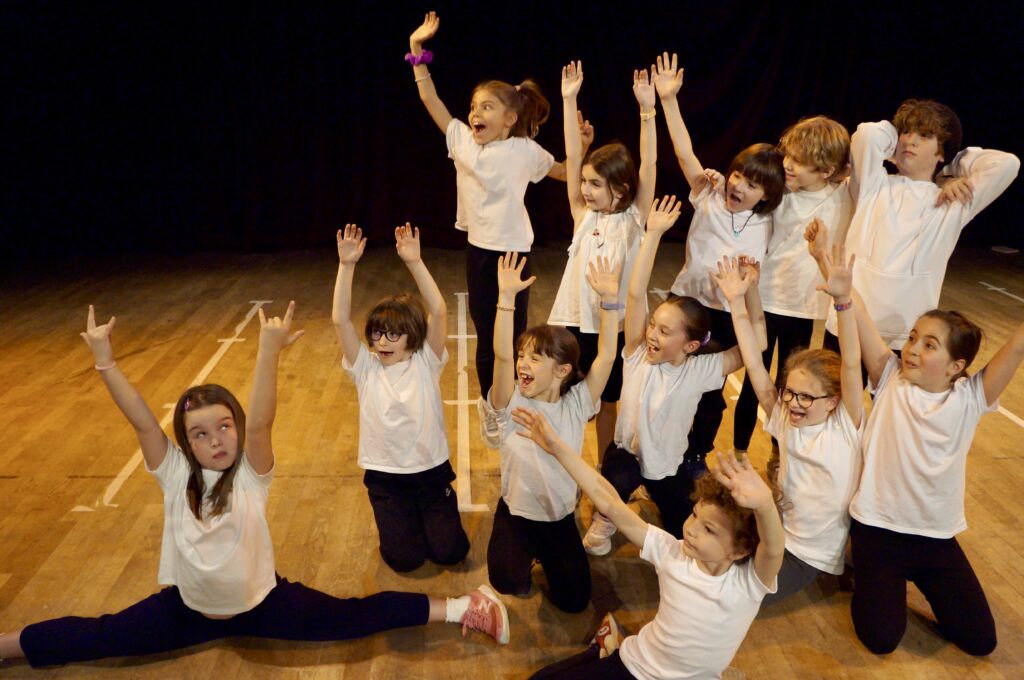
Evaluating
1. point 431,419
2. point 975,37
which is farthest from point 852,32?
point 431,419

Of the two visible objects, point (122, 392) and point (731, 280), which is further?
point (731, 280)

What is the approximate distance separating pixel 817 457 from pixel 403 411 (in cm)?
141

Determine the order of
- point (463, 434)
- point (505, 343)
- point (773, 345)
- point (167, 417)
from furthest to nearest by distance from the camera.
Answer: point (167, 417), point (463, 434), point (773, 345), point (505, 343)

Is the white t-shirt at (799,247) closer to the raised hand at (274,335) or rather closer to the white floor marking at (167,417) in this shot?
the raised hand at (274,335)

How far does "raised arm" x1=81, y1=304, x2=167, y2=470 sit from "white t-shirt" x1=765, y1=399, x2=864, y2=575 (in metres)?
1.95

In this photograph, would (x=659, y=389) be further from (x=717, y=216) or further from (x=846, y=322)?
(x=717, y=216)

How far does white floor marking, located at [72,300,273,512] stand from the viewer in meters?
3.38

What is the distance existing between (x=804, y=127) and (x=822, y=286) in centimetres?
79

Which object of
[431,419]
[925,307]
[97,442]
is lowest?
[97,442]

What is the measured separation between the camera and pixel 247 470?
8.10 feet

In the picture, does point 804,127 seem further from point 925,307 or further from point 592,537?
point 592,537

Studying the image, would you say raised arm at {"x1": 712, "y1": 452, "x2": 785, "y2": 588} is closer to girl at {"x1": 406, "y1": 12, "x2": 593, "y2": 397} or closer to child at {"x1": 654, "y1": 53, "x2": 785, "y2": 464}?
child at {"x1": 654, "y1": 53, "x2": 785, "y2": 464}

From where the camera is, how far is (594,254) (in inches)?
132

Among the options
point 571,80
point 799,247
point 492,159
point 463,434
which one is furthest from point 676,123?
point 463,434
